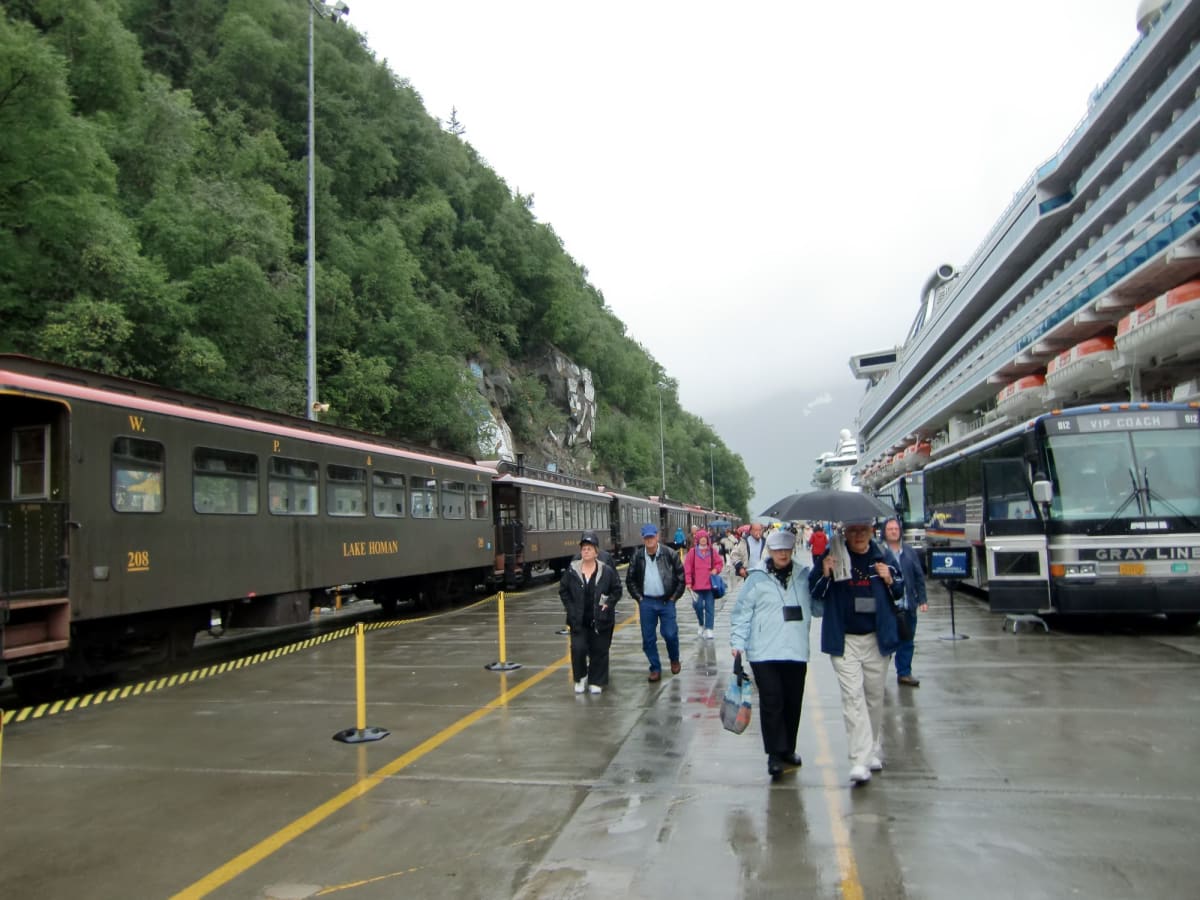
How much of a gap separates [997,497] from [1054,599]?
81.6 inches

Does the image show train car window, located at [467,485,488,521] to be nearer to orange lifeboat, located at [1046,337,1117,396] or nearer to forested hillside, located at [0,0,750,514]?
forested hillside, located at [0,0,750,514]

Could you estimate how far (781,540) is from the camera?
6059mm

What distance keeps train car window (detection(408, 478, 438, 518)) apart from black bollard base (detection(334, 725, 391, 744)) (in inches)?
404

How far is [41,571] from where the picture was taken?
9.06 meters

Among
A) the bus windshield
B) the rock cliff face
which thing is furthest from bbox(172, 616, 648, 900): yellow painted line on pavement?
the rock cliff face

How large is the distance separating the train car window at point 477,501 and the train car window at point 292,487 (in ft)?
22.6

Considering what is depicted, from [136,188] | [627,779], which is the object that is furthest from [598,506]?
[627,779]

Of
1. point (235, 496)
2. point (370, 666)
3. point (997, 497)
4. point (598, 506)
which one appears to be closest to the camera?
point (370, 666)

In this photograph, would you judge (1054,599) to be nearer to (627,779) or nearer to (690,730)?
(690,730)

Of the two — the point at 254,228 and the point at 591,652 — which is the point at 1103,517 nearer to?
the point at 591,652

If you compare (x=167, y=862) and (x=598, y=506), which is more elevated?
(x=598, y=506)

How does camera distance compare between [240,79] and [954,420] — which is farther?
[954,420]

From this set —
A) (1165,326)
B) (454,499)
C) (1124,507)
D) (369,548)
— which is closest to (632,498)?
(454,499)

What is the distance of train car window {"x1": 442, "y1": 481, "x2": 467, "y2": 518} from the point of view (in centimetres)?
1944
